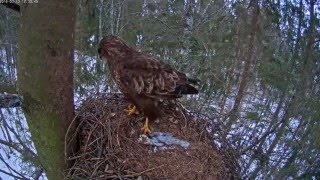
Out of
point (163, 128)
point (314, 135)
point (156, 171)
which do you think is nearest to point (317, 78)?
point (314, 135)

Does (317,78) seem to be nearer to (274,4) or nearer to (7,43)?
(274,4)

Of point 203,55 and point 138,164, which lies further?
point 203,55

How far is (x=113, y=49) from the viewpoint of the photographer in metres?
2.46

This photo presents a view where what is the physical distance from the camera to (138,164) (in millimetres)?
2256

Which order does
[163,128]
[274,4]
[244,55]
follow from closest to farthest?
[163,128] < [274,4] < [244,55]

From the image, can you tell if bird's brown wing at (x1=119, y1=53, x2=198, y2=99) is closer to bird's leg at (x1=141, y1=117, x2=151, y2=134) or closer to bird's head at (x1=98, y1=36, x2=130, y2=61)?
bird's head at (x1=98, y1=36, x2=130, y2=61)

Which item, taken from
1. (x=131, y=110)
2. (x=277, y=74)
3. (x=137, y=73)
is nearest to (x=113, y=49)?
(x=137, y=73)

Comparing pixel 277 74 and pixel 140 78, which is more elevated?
pixel 140 78

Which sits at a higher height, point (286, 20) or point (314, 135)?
point (286, 20)

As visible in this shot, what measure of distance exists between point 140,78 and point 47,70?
0.56 meters

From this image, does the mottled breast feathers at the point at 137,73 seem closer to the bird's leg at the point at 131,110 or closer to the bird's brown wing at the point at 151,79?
the bird's brown wing at the point at 151,79

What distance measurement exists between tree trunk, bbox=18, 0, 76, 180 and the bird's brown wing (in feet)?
1.18

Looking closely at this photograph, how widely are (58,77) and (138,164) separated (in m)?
0.65

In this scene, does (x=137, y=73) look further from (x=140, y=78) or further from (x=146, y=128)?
(x=146, y=128)
